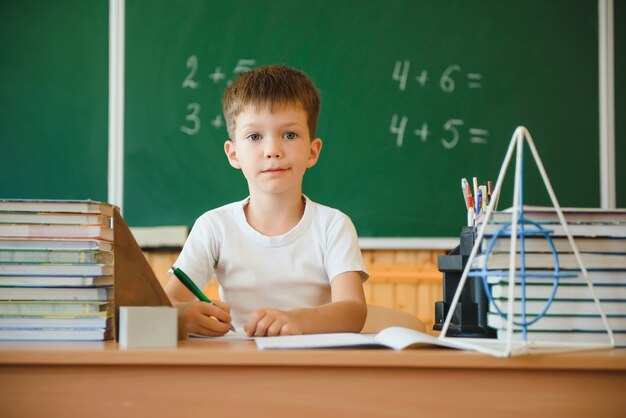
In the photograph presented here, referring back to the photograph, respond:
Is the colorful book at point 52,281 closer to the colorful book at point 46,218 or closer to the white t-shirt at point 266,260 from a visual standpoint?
the colorful book at point 46,218

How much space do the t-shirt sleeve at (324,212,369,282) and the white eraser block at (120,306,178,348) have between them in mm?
776

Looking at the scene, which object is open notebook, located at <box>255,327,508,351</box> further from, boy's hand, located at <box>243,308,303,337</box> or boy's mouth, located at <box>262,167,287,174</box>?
boy's mouth, located at <box>262,167,287,174</box>

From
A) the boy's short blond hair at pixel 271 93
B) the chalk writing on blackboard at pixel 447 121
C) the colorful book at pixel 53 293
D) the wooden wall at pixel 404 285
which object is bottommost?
the wooden wall at pixel 404 285

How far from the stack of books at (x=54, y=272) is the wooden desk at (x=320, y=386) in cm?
18

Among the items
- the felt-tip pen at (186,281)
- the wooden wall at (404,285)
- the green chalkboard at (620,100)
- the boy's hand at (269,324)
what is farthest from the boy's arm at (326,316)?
the green chalkboard at (620,100)

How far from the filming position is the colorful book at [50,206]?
1036 mm

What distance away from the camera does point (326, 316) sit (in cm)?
133

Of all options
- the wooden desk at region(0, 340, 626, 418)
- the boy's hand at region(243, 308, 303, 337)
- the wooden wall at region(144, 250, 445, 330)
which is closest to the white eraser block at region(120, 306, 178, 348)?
the wooden desk at region(0, 340, 626, 418)

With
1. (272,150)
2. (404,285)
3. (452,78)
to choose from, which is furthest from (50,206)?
(452,78)

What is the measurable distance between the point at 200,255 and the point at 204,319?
20.8 inches

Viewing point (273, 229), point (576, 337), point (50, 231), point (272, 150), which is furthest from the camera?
point (273, 229)

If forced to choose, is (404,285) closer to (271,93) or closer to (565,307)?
(271,93)

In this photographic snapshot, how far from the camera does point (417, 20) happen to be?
10.5 ft

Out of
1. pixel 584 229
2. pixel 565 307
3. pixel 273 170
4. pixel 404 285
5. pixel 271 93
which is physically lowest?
pixel 404 285
